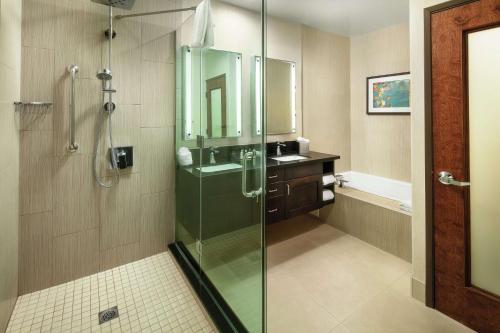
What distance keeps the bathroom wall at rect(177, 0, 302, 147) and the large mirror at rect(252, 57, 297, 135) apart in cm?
7

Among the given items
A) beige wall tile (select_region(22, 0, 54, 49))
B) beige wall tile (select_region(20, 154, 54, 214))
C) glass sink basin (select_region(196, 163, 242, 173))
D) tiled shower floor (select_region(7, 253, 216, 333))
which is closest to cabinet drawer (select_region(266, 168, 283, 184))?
glass sink basin (select_region(196, 163, 242, 173))

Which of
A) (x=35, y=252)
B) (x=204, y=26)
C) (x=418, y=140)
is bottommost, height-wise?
(x=35, y=252)

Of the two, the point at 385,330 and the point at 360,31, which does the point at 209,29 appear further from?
the point at 360,31

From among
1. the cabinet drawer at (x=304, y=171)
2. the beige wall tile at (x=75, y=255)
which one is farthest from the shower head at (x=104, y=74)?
the cabinet drawer at (x=304, y=171)

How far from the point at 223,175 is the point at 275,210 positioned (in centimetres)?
88

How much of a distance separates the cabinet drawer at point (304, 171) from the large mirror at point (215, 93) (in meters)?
0.93

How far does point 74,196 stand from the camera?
197 centimetres

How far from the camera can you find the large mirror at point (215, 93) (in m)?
1.71

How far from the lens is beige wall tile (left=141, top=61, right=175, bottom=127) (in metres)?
2.18

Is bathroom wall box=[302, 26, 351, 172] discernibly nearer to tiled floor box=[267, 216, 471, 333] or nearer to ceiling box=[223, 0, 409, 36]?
ceiling box=[223, 0, 409, 36]

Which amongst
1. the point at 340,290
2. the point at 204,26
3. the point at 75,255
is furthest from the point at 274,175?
the point at 75,255

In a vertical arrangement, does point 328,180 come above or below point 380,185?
above

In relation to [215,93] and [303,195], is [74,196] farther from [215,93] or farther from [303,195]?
[303,195]

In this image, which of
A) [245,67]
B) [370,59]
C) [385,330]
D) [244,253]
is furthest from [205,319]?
[370,59]
